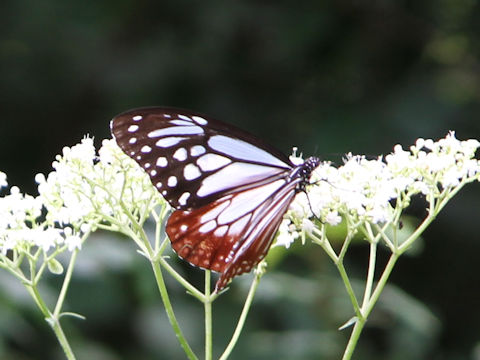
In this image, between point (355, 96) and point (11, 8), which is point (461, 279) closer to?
point (355, 96)

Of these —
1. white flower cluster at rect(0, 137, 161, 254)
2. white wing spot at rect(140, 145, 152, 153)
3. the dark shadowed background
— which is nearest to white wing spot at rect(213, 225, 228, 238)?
white flower cluster at rect(0, 137, 161, 254)

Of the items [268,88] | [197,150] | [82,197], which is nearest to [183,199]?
[197,150]

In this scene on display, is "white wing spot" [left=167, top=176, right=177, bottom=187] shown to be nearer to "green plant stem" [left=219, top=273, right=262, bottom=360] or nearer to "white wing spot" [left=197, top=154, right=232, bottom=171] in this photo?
"white wing spot" [left=197, top=154, right=232, bottom=171]

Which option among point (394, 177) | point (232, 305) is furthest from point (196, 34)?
point (394, 177)

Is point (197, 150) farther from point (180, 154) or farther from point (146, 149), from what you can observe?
point (146, 149)

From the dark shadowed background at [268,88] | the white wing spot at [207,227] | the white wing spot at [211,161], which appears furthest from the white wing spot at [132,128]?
the dark shadowed background at [268,88]

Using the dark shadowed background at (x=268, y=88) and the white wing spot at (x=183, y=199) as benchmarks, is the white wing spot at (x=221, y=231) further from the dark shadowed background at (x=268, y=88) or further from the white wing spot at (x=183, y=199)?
the dark shadowed background at (x=268, y=88)
